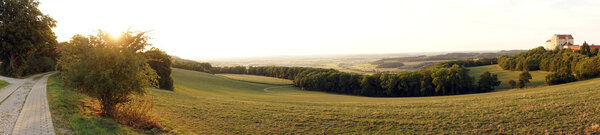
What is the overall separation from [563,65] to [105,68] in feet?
260

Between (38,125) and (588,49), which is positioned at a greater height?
(588,49)

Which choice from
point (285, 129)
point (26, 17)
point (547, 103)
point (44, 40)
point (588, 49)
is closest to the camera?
point (285, 129)

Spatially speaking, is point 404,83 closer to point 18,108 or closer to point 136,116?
point 136,116

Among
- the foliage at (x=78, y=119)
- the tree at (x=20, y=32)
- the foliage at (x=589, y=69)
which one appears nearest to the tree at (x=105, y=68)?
the foliage at (x=78, y=119)

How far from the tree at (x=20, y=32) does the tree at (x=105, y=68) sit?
2164cm

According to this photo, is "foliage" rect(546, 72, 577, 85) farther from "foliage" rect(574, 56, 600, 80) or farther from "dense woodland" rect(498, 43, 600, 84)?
"foliage" rect(574, 56, 600, 80)

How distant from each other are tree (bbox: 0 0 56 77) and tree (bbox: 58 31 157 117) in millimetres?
21639

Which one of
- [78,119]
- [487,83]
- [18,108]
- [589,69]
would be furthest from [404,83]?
[18,108]

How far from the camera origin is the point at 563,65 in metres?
59.1

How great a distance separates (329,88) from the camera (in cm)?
6744

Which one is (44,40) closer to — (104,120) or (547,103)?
(104,120)

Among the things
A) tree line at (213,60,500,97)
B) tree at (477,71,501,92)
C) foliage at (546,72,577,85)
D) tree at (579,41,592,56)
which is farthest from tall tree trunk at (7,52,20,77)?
tree at (579,41,592,56)

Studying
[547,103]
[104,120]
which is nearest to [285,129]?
[104,120]

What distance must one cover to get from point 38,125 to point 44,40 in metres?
26.2
